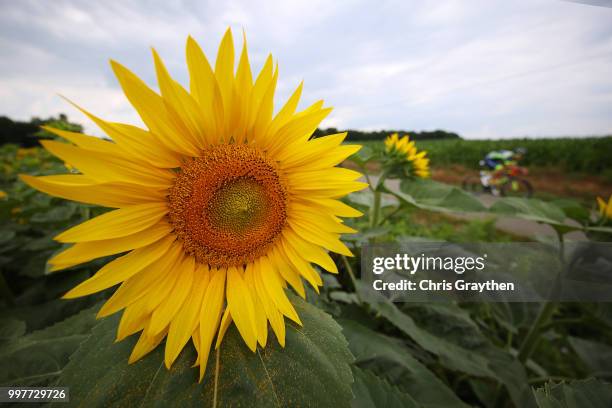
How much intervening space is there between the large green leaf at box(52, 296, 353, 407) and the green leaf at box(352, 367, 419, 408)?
11.3 inches

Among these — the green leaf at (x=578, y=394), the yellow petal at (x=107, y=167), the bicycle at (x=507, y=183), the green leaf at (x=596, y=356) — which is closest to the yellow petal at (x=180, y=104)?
the yellow petal at (x=107, y=167)

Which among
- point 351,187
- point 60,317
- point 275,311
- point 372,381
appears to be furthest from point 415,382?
point 60,317

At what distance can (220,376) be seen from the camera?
63cm

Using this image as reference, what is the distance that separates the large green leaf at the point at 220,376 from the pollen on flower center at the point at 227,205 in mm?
245

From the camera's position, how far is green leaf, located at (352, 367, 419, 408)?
33.8 inches

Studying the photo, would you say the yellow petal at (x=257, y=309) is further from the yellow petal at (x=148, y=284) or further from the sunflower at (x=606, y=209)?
the sunflower at (x=606, y=209)

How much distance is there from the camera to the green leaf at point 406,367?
3.73 ft

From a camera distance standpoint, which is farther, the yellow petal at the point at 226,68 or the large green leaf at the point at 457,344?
the large green leaf at the point at 457,344

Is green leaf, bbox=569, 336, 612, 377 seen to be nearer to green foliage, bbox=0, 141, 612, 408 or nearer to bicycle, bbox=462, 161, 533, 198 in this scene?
green foliage, bbox=0, 141, 612, 408

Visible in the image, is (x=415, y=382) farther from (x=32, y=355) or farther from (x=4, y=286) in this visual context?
(x=4, y=286)

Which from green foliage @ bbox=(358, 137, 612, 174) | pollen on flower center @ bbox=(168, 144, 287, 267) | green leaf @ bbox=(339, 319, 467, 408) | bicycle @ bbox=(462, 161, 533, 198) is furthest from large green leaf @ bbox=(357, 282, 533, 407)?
green foliage @ bbox=(358, 137, 612, 174)

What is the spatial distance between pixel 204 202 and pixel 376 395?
749mm

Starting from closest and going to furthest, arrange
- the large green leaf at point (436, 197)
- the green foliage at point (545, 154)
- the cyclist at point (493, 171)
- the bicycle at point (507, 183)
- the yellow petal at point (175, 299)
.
Answer: 1. the yellow petal at point (175, 299)
2. the large green leaf at point (436, 197)
3. the bicycle at point (507, 183)
4. the cyclist at point (493, 171)
5. the green foliage at point (545, 154)

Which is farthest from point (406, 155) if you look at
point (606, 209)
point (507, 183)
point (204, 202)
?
point (507, 183)
